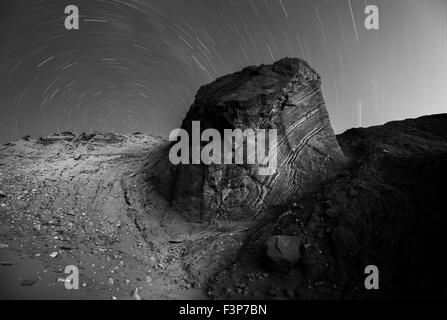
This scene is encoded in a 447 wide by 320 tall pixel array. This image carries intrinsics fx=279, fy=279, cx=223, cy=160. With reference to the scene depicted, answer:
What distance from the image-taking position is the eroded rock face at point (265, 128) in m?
11.2

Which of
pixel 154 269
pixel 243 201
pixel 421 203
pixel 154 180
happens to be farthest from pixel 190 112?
pixel 421 203

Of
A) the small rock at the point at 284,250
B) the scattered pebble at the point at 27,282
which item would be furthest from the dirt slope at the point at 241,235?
the small rock at the point at 284,250

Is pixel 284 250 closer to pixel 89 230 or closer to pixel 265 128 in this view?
pixel 265 128

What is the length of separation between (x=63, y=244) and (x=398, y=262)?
9.98 meters

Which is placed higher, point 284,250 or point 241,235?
point 241,235

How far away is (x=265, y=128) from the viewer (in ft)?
39.4

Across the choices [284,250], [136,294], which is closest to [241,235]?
[284,250]

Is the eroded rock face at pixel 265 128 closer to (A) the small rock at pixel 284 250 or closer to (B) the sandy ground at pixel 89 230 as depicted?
(B) the sandy ground at pixel 89 230

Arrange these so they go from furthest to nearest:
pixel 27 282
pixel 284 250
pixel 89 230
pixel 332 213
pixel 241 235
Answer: pixel 89 230 < pixel 241 235 < pixel 332 213 < pixel 284 250 < pixel 27 282

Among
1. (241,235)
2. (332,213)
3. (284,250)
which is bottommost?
(284,250)

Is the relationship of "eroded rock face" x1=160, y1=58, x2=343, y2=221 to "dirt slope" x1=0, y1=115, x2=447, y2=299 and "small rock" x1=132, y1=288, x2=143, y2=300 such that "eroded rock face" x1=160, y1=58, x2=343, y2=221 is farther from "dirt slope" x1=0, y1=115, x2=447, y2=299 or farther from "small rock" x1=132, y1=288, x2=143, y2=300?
"small rock" x1=132, y1=288, x2=143, y2=300

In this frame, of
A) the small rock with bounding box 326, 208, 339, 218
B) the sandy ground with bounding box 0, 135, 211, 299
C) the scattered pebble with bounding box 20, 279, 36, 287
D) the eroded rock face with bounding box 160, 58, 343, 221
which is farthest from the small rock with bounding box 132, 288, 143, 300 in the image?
the small rock with bounding box 326, 208, 339, 218

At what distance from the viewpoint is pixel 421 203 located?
8.27m

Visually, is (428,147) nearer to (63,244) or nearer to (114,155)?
(63,244)
